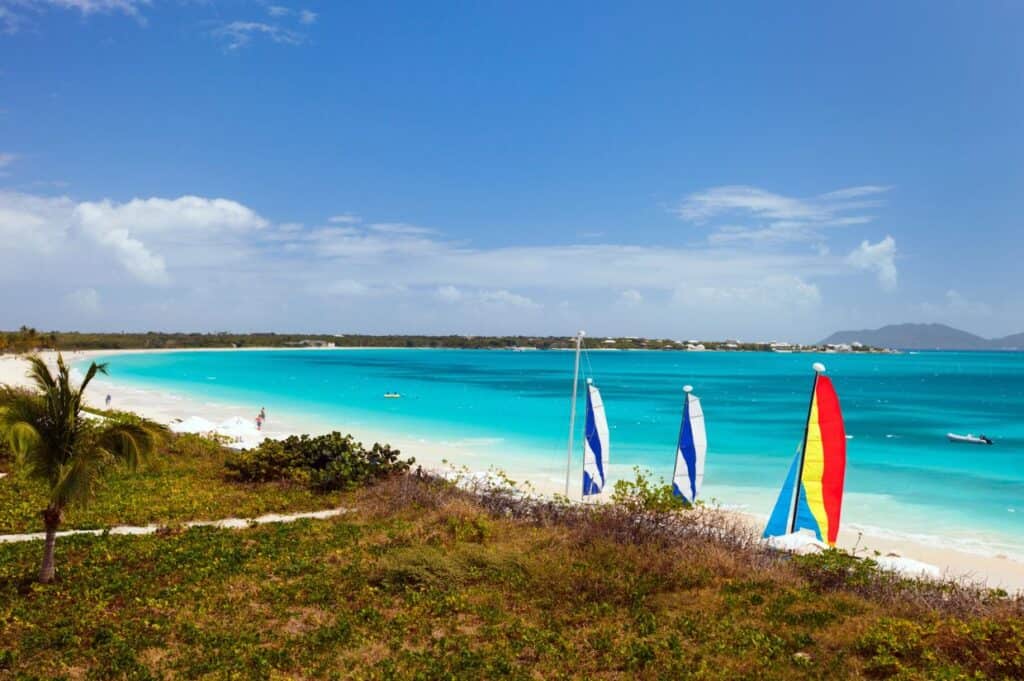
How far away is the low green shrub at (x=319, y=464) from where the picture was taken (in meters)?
19.4

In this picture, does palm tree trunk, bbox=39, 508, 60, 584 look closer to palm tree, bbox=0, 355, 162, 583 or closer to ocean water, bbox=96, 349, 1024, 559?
palm tree, bbox=0, 355, 162, 583

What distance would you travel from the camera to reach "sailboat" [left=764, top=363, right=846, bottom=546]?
1264cm

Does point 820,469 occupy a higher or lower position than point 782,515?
higher

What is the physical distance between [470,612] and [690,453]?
937cm

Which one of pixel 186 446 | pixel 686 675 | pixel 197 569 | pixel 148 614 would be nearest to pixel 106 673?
pixel 148 614

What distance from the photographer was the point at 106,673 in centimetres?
830

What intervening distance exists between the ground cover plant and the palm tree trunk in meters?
0.25

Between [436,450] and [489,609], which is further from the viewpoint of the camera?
[436,450]

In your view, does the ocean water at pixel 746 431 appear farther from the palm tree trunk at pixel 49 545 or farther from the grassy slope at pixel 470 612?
the palm tree trunk at pixel 49 545

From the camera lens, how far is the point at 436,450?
36625mm

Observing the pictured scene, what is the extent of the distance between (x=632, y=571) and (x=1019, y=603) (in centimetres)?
563

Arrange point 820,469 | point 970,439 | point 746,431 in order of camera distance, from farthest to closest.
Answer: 1. point 746,431
2. point 970,439
3. point 820,469

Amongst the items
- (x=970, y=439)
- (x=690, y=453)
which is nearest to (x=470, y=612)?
(x=690, y=453)

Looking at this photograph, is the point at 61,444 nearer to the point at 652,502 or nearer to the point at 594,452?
the point at 652,502
